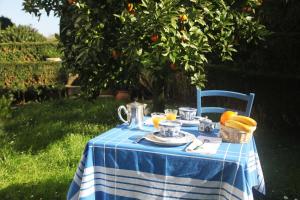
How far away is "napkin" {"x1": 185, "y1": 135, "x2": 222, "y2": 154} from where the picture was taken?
7.94ft

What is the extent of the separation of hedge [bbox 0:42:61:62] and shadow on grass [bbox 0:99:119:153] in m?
2.90

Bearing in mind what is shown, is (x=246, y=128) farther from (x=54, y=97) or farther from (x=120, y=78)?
(x=54, y=97)

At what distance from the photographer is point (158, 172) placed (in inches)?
95.8

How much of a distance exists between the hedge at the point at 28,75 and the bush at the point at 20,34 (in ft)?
3.96

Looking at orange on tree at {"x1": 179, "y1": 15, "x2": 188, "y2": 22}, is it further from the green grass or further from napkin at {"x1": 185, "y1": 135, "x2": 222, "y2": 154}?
the green grass

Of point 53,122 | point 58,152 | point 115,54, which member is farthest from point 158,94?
point 53,122

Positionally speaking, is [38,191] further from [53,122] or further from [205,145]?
[53,122]

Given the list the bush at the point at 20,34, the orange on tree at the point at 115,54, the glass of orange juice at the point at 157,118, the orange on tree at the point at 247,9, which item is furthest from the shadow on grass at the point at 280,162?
the bush at the point at 20,34

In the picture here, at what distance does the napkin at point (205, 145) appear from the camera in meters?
2.42

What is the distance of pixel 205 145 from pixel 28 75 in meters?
10.00

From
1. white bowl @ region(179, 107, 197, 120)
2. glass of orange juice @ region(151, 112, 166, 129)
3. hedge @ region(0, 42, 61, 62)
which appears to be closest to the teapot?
glass of orange juice @ region(151, 112, 166, 129)

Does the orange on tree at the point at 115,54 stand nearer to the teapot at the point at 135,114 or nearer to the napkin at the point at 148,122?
the napkin at the point at 148,122

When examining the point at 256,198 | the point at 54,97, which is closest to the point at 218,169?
the point at 256,198

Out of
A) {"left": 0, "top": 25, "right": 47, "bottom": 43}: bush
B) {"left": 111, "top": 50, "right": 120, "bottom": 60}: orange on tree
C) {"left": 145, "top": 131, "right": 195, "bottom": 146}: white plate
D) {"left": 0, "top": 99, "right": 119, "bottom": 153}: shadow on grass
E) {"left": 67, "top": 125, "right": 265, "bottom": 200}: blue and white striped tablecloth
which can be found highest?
{"left": 0, "top": 25, "right": 47, "bottom": 43}: bush
